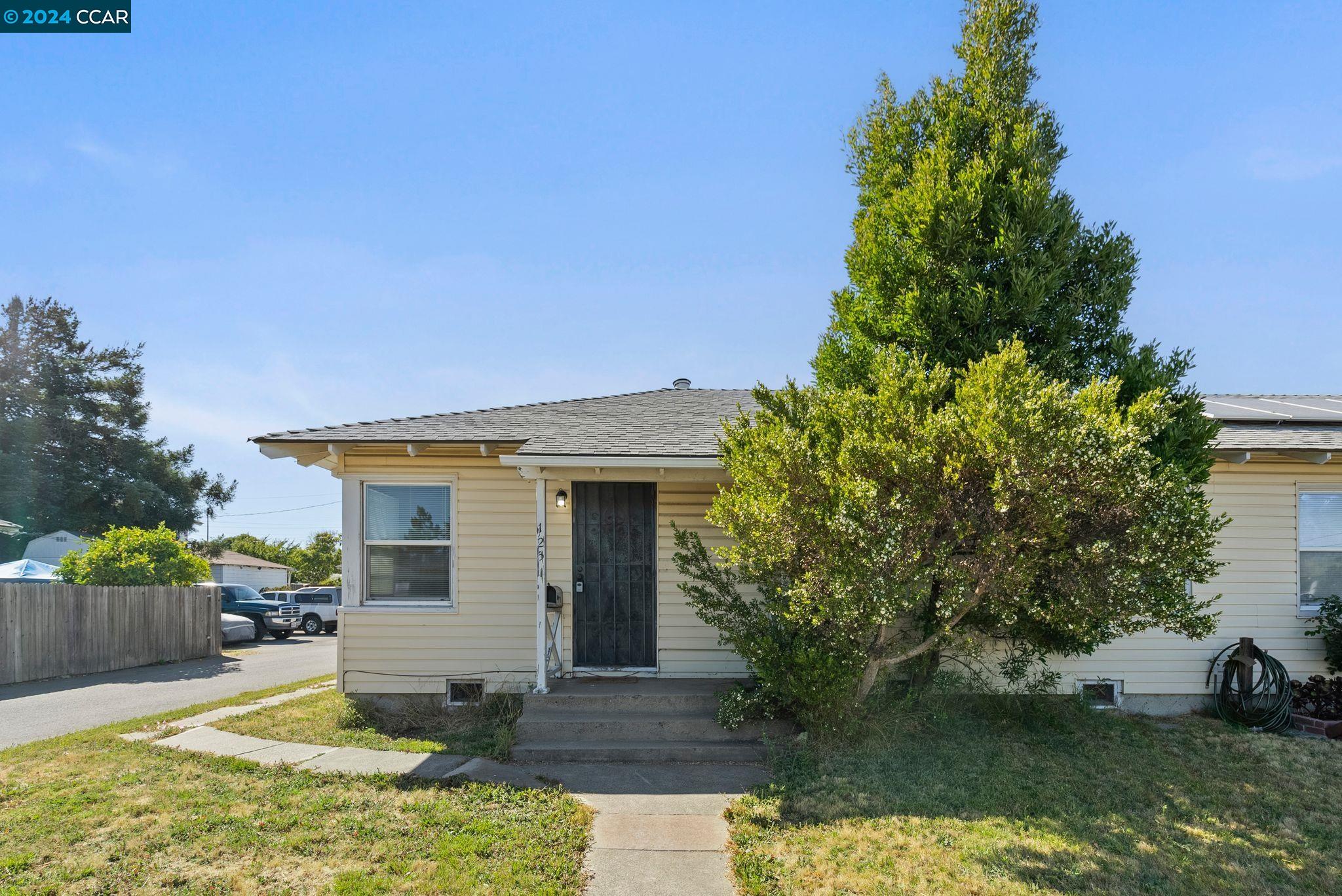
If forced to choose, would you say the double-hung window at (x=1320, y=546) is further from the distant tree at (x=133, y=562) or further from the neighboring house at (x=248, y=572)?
the neighboring house at (x=248, y=572)

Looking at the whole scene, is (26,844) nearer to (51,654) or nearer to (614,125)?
(614,125)

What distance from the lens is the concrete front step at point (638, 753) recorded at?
6.05 meters

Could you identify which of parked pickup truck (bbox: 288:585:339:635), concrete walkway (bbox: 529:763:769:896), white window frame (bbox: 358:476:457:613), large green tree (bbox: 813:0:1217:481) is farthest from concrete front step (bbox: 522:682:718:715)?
parked pickup truck (bbox: 288:585:339:635)

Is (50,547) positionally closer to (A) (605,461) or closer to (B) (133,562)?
(B) (133,562)

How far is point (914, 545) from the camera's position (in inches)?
195

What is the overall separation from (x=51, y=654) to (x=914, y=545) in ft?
48.3

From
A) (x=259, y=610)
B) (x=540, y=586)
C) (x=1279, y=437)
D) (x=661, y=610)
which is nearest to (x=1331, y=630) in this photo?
(x=1279, y=437)

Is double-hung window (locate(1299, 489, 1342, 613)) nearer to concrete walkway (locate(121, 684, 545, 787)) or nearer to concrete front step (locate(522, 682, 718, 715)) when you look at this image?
concrete front step (locate(522, 682, 718, 715))

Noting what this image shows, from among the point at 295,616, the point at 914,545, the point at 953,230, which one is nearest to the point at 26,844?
the point at 914,545

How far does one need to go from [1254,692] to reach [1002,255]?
17.5 ft

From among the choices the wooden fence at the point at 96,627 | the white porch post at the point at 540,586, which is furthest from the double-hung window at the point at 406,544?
the wooden fence at the point at 96,627

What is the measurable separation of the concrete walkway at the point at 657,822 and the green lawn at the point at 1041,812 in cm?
21

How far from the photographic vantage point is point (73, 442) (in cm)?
3041

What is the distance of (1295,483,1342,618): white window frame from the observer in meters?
7.78
